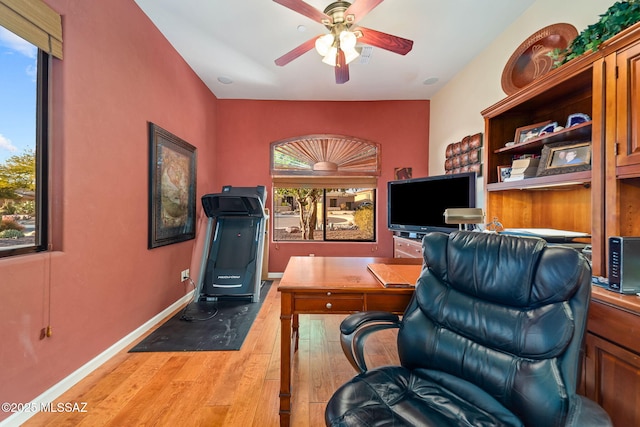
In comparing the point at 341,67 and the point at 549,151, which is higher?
the point at 341,67

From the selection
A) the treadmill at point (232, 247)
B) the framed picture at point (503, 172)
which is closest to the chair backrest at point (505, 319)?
the framed picture at point (503, 172)

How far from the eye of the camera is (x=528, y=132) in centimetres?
186

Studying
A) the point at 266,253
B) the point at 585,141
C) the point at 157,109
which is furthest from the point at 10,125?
the point at 585,141

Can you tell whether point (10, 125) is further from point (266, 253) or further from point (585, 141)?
point (585, 141)

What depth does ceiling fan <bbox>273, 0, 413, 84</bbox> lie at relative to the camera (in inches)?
72.5

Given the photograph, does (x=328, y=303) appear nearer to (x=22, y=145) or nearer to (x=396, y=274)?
(x=396, y=274)

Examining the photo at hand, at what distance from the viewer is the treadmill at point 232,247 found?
3248mm

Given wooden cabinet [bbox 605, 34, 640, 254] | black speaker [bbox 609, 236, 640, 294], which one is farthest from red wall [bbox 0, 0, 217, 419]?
wooden cabinet [bbox 605, 34, 640, 254]

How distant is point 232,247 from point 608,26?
369cm

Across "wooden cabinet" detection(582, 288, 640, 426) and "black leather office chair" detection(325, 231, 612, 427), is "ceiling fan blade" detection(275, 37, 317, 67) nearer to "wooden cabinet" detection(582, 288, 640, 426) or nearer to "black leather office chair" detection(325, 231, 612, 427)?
"black leather office chair" detection(325, 231, 612, 427)

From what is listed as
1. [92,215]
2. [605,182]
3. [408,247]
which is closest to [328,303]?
[605,182]

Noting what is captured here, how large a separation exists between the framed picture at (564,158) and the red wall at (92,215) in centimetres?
315

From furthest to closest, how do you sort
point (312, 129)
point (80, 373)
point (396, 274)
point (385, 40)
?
point (312, 129)
point (385, 40)
point (80, 373)
point (396, 274)

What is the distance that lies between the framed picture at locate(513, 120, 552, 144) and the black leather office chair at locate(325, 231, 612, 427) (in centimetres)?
115
